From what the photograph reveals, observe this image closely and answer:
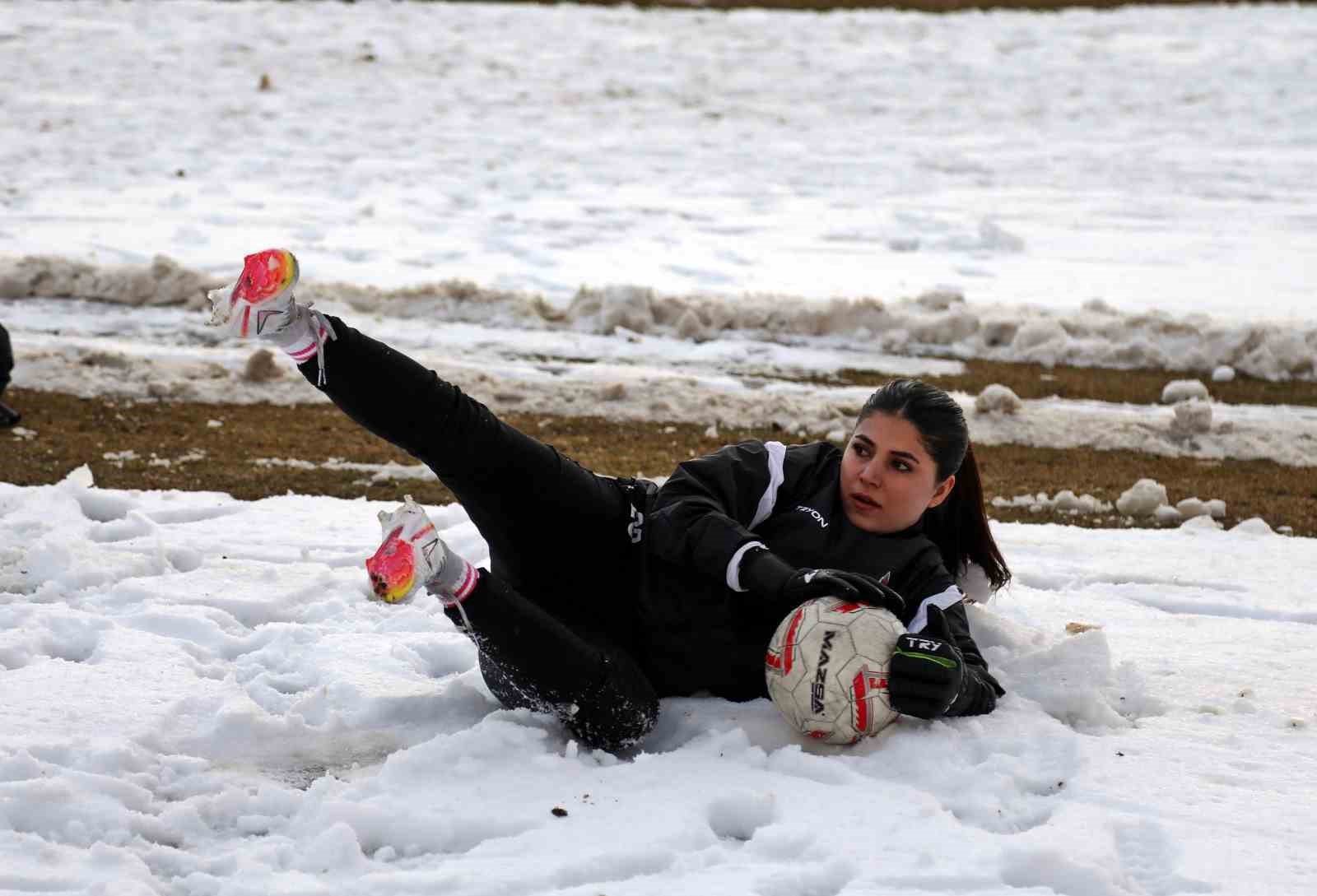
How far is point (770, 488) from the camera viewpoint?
3.51 metres

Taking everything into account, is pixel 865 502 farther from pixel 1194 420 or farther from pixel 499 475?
pixel 1194 420

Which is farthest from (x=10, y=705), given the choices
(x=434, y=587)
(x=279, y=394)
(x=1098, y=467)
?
(x=1098, y=467)

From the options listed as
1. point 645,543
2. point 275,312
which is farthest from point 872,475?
point 275,312

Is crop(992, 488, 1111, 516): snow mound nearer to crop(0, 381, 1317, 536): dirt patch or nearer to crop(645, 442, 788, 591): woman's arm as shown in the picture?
crop(0, 381, 1317, 536): dirt patch

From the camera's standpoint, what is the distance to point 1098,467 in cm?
633

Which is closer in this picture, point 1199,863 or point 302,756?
point 1199,863

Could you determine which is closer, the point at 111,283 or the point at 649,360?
the point at 649,360

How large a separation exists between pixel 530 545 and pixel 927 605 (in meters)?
0.96

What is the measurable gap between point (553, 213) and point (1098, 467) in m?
5.86

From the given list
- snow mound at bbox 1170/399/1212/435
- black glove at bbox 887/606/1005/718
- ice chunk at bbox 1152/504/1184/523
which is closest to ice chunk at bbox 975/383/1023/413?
snow mound at bbox 1170/399/1212/435

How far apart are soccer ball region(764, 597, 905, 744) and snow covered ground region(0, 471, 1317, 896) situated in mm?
80

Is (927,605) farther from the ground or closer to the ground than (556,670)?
farther from the ground

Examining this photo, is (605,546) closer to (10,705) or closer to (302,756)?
(302,756)

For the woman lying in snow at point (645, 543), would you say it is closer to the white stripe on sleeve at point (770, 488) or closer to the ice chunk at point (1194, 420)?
the white stripe on sleeve at point (770, 488)
